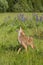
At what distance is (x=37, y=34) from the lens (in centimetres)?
652

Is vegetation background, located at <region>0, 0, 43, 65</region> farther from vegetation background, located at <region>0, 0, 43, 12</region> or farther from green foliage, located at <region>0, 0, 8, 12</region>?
vegetation background, located at <region>0, 0, 43, 12</region>

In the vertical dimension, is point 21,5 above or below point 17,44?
below

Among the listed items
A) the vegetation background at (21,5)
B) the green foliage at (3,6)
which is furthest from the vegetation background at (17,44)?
the vegetation background at (21,5)

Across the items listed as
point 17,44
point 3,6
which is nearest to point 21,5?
point 3,6

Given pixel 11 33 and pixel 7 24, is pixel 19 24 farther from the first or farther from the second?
pixel 11 33

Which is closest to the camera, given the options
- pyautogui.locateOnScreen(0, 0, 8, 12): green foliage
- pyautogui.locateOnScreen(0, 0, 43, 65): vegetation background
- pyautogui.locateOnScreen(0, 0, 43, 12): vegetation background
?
pyautogui.locateOnScreen(0, 0, 43, 65): vegetation background

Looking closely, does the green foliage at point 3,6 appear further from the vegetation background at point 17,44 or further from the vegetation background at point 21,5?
the vegetation background at point 17,44

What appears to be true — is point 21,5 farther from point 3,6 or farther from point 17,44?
point 17,44

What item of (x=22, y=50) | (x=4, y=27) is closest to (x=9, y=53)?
(x=22, y=50)

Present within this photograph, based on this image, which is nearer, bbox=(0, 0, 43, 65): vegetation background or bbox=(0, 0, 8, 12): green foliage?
bbox=(0, 0, 43, 65): vegetation background

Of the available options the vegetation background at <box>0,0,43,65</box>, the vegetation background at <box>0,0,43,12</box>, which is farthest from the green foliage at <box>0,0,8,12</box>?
the vegetation background at <box>0,0,43,65</box>

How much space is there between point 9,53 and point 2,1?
1196 cm

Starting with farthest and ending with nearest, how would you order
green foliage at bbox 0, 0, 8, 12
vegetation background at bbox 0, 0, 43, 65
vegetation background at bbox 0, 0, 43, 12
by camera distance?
vegetation background at bbox 0, 0, 43, 12
green foliage at bbox 0, 0, 8, 12
vegetation background at bbox 0, 0, 43, 65

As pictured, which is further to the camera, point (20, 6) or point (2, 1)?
point (20, 6)
